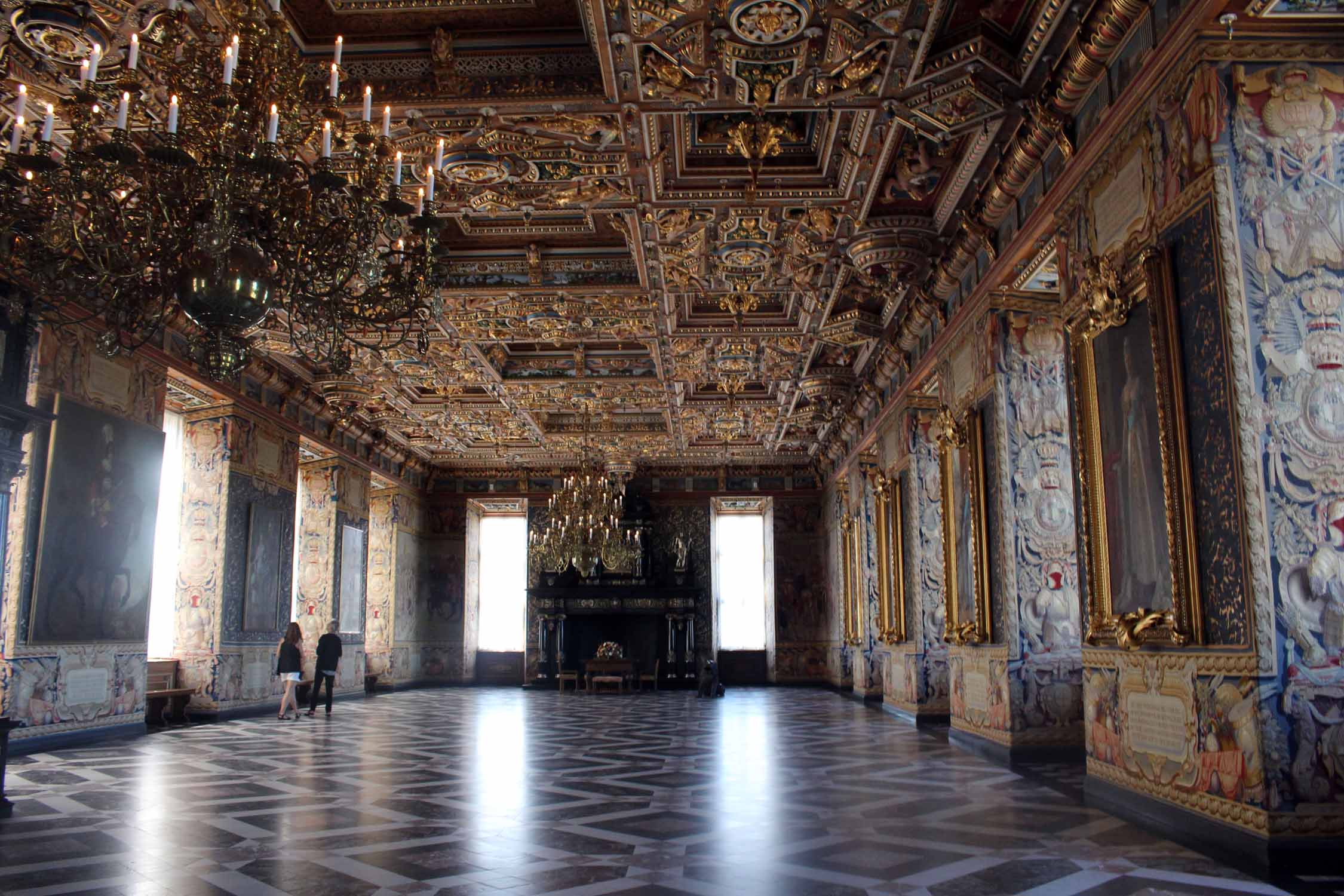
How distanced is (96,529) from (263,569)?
4757mm

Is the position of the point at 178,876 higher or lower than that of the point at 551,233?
lower

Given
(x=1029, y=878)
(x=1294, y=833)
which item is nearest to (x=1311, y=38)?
(x=1294, y=833)

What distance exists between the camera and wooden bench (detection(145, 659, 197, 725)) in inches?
536

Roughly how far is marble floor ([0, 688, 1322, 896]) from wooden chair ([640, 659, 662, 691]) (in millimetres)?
12160

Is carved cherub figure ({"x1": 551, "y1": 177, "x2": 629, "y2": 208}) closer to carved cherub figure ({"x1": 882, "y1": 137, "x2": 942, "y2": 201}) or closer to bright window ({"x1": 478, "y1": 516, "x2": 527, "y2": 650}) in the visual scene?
carved cherub figure ({"x1": 882, "y1": 137, "x2": 942, "y2": 201})

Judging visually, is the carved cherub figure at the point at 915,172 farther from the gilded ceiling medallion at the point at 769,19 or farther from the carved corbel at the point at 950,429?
the carved corbel at the point at 950,429

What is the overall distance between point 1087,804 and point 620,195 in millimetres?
6935

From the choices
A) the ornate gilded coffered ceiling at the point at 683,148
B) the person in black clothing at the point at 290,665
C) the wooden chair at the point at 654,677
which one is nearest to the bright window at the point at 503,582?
the wooden chair at the point at 654,677

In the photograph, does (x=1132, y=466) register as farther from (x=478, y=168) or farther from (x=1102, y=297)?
(x=478, y=168)

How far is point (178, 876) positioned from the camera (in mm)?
4781

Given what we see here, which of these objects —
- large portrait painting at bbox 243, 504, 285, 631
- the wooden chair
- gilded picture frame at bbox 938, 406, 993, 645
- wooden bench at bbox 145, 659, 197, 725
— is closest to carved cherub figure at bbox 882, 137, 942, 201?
gilded picture frame at bbox 938, 406, 993, 645

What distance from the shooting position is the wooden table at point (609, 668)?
74.1 ft

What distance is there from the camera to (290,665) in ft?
49.7

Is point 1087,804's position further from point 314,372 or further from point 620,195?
point 314,372
